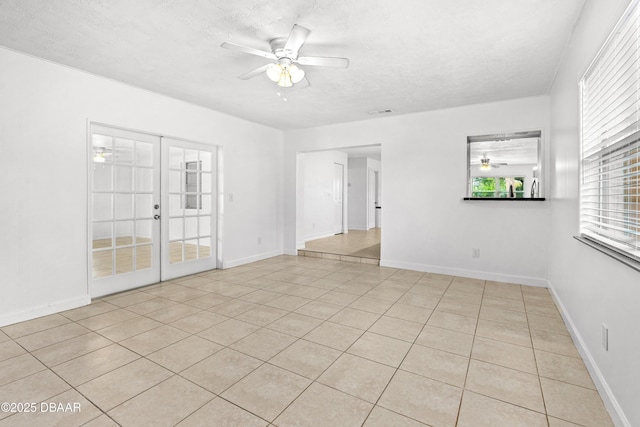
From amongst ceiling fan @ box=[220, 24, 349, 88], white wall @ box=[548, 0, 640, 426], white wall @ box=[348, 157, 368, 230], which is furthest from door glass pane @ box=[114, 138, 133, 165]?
white wall @ box=[348, 157, 368, 230]

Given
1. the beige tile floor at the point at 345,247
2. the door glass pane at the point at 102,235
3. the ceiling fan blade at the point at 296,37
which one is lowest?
the beige tile floor at the point at 345,247

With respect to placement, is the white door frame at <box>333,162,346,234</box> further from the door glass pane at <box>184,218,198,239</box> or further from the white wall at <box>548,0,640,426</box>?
the white wall at <box>548,0,640,426</box>

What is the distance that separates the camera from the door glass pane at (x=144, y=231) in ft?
13.1

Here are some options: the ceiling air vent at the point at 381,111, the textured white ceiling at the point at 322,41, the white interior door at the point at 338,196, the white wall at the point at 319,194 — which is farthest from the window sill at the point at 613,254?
the white interior door at the point at 338,196

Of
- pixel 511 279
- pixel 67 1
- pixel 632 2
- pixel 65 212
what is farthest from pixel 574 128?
pixel 65 212

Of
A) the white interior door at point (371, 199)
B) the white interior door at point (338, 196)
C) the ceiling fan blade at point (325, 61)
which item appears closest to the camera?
the ceiling fan blade at point (325, 61)

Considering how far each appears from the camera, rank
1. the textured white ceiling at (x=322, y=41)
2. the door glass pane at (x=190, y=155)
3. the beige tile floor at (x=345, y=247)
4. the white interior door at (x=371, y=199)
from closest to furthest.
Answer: the textured white ceiling at (x=322, y=41), the door glass pane at (x=190, y=155), the beige tile floor at (x=345, y=247), the white interior door at (x=371, y=199)

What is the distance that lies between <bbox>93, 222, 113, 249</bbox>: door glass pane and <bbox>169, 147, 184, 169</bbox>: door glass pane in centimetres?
115

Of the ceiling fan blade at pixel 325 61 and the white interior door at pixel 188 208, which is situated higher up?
the ceiling fan blade at pixel 325 61

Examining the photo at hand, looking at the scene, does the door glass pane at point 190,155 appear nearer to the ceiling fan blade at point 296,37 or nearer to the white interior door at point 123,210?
the white interior door at point 123,210

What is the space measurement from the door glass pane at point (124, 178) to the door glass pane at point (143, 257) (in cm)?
76

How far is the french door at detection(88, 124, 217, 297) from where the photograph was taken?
3615mm

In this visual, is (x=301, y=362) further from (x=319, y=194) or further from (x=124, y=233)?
(x=319, y=194)

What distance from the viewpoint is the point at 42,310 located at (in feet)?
9.91
